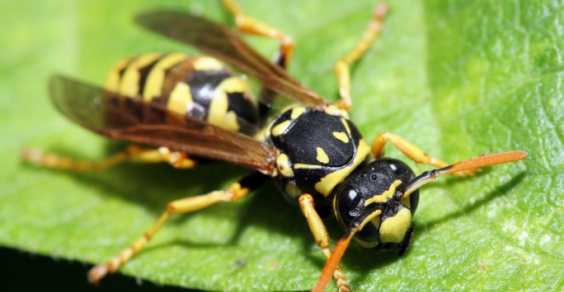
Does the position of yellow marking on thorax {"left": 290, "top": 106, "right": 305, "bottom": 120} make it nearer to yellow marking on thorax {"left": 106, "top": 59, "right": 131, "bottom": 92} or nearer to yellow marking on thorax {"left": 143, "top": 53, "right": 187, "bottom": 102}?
yellow marking on thorax {"left": 143, "top": 53, "right": 187, "bottom": 102}

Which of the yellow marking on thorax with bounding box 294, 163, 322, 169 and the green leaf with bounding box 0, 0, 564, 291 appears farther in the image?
the yellow marking on thorax with bounding box 294, 163, 322, 169

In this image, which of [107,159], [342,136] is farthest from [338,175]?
[107,159]

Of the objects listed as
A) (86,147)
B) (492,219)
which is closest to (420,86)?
(492,219)

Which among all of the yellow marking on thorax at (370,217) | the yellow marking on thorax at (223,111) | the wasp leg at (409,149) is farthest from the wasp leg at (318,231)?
the yellow marking on thorax at (223,111)

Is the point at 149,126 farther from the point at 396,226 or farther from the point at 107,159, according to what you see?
the point at 396,226

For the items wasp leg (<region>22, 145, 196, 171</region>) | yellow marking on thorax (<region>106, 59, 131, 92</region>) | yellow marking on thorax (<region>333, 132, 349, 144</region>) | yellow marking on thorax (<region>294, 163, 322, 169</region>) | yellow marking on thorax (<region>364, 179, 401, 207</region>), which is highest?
yellow marking on thorax (<region>106, 59, 131, 92</region>)

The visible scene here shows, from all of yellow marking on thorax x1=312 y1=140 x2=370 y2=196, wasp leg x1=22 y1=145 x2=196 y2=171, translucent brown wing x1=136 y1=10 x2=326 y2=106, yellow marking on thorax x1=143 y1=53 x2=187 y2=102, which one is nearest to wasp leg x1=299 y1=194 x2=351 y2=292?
yellow marking on thorax x1=312 y1=140 x2=370 y2=196
